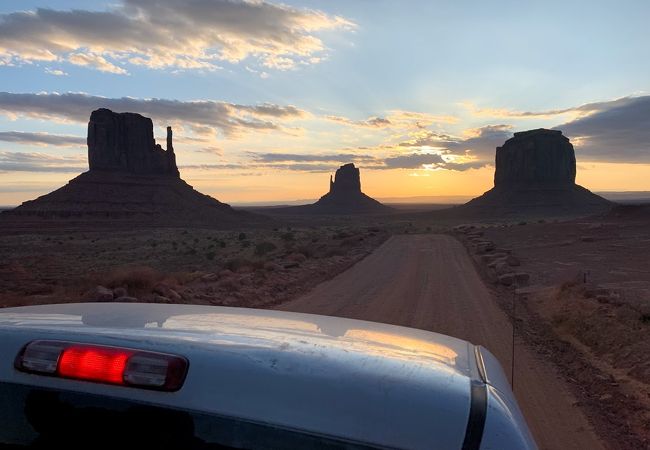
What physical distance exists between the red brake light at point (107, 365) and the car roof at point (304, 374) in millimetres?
35

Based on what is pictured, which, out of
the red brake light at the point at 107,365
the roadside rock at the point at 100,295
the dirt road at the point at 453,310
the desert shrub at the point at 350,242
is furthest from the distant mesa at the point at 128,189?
the red brake light at the point at 107,365

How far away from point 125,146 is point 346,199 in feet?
273

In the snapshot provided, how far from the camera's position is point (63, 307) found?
295cm

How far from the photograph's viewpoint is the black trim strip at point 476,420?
5.29ft

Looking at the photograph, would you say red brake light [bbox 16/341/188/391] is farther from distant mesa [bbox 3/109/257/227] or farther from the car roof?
distant mesa [bbox 3/109/257/227]

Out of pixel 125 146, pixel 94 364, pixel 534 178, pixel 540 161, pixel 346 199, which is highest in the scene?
pixel 125 146

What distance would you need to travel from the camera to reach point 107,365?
1.79 metres

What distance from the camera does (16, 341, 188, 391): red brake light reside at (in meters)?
1.74

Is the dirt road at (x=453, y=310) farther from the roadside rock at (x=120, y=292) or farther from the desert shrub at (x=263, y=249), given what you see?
the desert shrub at (x=263, y=249)

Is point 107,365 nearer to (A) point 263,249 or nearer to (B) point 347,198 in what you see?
(A) point 263,249

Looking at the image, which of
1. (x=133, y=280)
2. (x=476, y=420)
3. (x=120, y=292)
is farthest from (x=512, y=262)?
(x=476, y=420)

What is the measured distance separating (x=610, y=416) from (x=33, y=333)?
6427mm

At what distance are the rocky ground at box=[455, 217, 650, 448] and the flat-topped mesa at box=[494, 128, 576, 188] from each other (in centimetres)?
10793

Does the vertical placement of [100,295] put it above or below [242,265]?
above
